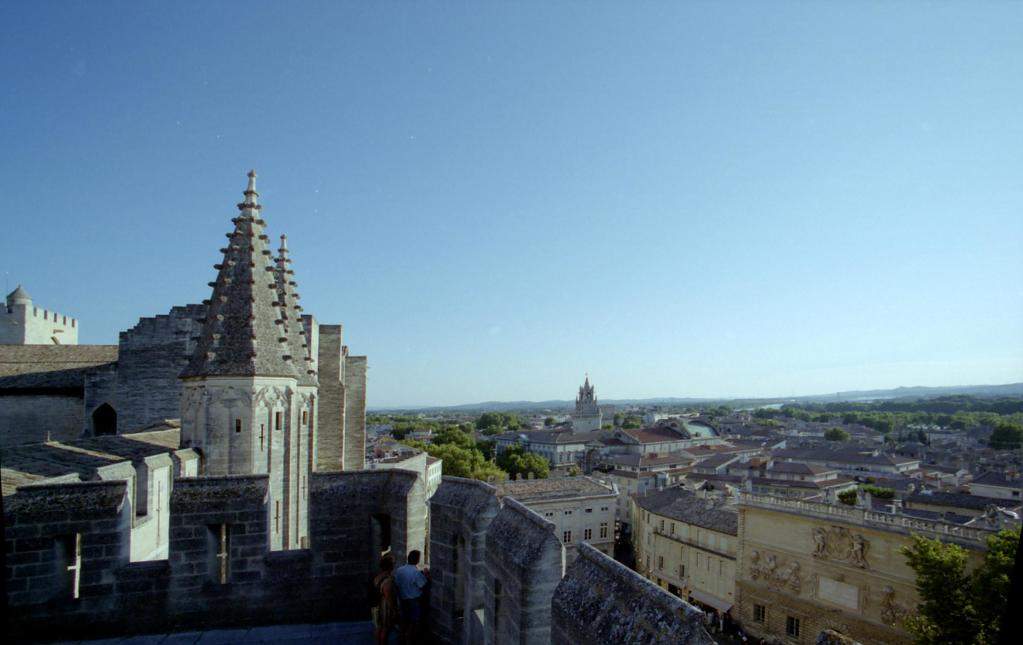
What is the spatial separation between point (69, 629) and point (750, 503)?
43.1 m

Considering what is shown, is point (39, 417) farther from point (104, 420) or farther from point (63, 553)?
point (63, 553)

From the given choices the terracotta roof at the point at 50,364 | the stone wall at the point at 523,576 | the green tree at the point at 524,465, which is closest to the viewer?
the stone wall at the point at 523,576

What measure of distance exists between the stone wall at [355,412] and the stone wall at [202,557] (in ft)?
54.0

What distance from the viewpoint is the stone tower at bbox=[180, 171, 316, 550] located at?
1548 cm

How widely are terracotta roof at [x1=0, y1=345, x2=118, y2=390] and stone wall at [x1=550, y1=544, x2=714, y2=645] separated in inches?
969

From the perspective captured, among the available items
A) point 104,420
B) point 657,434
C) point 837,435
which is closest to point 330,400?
point 104,420

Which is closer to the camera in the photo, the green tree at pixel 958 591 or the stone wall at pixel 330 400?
the stone wall at pixel 330 400

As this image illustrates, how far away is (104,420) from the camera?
75.8 ft

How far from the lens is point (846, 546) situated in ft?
121

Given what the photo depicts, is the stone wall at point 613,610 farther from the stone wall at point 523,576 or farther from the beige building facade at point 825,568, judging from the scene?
the beige building facade at point 825,568

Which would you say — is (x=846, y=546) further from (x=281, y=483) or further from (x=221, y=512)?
(x=221, y=512)

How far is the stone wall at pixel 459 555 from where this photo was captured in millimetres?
7301

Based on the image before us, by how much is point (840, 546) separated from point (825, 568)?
6.49ft

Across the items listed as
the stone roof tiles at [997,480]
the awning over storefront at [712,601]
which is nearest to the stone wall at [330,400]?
the awning over storefront at [712,601]
